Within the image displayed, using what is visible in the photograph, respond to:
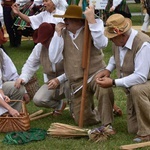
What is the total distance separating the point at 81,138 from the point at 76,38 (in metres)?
1.04

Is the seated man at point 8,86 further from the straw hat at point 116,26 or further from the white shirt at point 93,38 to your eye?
the straw hat at point 116,26

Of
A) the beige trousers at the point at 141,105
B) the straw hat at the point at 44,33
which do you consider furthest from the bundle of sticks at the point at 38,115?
the beige trousers at the point at 141,105

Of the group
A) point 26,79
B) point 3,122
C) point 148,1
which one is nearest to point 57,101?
point 26,79

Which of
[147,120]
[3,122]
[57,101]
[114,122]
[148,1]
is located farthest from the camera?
[148,1]

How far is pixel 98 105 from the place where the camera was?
5.14 meters

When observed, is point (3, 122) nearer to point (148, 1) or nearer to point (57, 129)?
point (57, 129)

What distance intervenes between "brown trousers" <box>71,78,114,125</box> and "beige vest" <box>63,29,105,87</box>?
0.14 metres

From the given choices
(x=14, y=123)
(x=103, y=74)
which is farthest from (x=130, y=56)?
(x=14, y=123)

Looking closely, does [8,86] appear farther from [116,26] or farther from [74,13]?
[116,26]

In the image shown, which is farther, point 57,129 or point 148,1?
point 148,1

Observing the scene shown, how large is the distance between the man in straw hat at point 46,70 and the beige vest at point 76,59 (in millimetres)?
196

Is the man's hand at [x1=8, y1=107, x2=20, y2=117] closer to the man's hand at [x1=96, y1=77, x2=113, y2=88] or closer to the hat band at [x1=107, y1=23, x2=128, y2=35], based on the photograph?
the man's hand at [x1=96, y1=77, x2=113, y2=88]

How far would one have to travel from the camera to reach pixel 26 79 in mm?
5691

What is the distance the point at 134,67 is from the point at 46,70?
1246 mm
